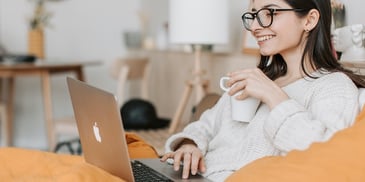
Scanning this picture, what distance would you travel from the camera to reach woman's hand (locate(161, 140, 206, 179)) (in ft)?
4.48

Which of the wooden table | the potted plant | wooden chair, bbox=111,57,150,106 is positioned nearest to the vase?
the potted plant

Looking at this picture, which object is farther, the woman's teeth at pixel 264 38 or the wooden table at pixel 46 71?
the wooden table at pixel 46 71

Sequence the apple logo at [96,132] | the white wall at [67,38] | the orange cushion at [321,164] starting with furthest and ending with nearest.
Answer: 1. the white wall at [67,38]
2. the apple logo at [96,132]
3. the orange cushion at [321,164]

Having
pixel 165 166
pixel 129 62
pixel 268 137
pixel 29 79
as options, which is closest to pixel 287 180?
pixel 268 137

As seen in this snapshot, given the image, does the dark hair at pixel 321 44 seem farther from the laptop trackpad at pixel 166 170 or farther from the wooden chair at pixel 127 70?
the wooden chair at pixel 127 70

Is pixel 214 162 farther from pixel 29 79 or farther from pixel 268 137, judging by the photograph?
pixel 29 79

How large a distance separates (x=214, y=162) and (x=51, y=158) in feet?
1.39

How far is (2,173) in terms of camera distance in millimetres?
1462

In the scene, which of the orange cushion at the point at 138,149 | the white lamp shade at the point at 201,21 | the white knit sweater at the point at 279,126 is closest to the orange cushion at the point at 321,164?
the white knit sweater at the point at 279,126

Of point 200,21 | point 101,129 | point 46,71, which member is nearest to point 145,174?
point 101,129

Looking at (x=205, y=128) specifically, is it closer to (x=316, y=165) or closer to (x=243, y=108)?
(x=243, y=108)

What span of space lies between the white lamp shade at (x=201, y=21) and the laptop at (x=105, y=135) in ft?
3.95

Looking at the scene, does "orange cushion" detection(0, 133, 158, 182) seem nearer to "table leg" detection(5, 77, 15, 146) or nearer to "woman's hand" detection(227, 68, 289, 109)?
"woman's hand" detection(227, 68, 289, 109)

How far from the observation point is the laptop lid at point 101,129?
3.74 feet
